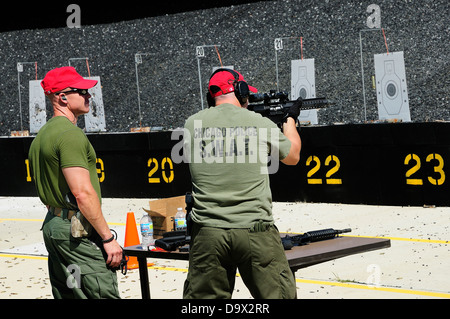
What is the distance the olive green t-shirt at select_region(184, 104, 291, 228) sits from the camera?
4.25m

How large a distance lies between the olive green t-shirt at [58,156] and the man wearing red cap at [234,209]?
64cm

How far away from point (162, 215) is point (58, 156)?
1.92 metres

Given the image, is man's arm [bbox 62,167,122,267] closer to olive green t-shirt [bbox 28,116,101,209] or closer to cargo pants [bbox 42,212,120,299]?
olive green t-shirt [bbox 28,116,101,209]

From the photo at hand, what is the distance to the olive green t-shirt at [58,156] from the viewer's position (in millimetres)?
4453

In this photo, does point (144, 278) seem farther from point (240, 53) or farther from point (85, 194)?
point (240, 53)

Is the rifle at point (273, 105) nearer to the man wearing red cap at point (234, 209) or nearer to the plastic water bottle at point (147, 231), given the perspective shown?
the man wearing red cap at point (234, 209)

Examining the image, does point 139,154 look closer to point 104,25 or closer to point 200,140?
point 200,140

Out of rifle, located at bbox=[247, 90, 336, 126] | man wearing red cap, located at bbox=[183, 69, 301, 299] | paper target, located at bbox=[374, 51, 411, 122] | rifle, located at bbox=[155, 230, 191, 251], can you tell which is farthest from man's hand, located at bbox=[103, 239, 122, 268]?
paper target, located at bbox=[374, 51, 411, 122]

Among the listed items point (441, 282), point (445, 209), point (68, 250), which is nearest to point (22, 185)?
point (445, 209)

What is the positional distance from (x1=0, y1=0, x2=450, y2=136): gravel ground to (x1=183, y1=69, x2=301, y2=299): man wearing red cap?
14481 millimetres

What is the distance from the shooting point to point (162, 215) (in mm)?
6312

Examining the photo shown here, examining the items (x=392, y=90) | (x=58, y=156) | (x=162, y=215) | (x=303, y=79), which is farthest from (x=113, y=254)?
(x=303, y=79)
